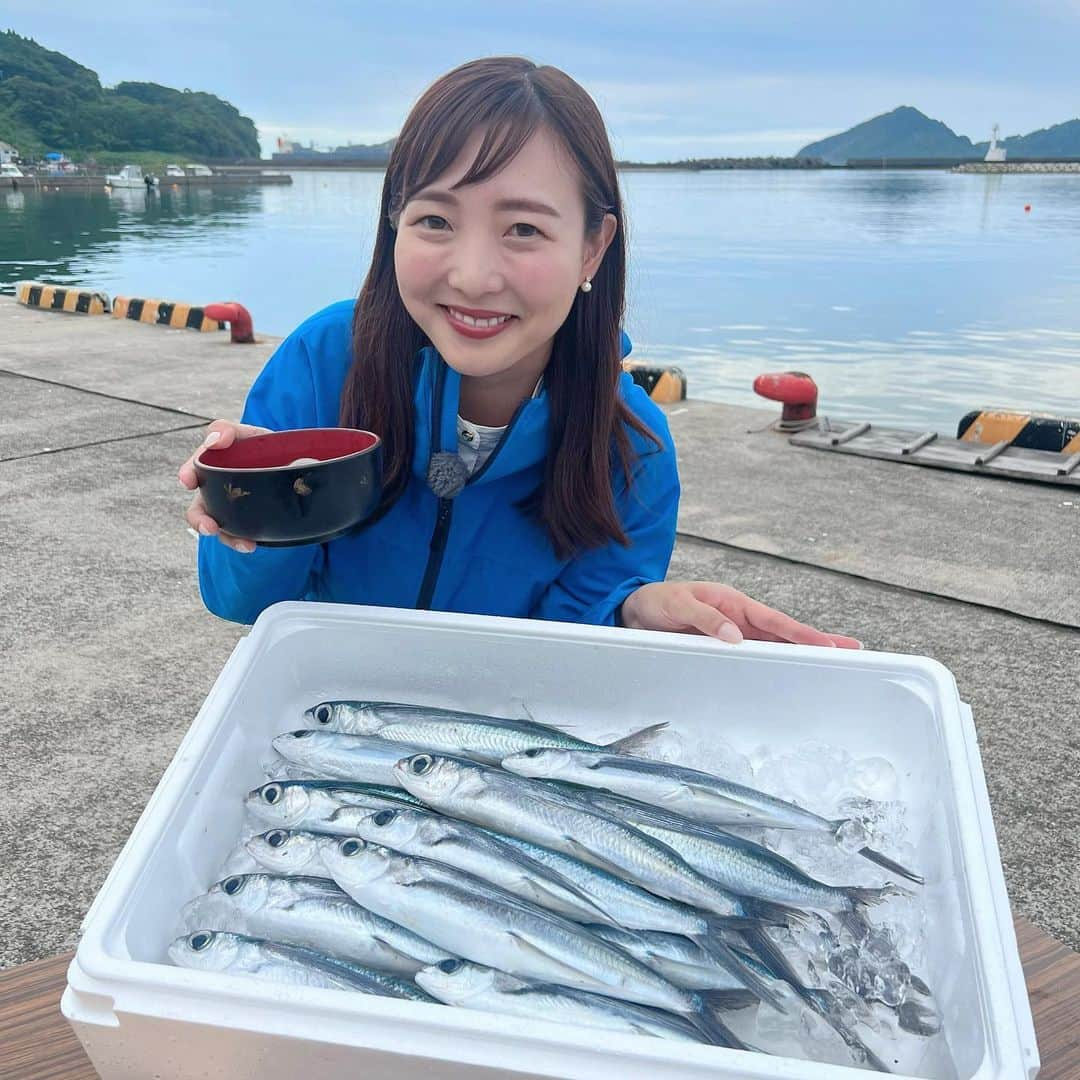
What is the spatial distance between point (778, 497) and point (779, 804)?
4.58m

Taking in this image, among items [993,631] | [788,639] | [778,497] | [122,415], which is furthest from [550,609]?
[122,415]

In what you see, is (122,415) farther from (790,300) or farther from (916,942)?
(790,300)

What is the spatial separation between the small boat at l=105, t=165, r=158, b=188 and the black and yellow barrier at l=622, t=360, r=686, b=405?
3199 inches

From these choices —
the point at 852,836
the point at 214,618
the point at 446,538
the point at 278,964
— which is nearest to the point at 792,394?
the point at 214,618

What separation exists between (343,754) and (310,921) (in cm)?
33

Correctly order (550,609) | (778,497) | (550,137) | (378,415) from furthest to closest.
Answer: (778,497), (550,609), (378,415), (550,137)

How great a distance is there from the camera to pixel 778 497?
5.75 metres

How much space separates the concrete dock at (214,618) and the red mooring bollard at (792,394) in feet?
0.93

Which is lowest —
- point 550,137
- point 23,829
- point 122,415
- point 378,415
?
point 23,829

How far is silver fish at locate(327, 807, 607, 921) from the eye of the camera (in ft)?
3.78

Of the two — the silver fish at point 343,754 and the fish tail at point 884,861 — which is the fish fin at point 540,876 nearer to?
the silver fish at point 343,754

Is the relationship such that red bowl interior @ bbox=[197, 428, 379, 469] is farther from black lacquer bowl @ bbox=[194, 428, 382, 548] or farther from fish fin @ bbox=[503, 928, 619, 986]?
fish fin @ bbox=[503, 928, 619, 986]

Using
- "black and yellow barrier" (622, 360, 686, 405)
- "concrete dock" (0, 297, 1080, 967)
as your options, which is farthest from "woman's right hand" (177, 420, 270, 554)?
"black and yellow barrier" (622, 360, 686, 405)

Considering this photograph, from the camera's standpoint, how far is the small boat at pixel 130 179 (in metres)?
76.6
